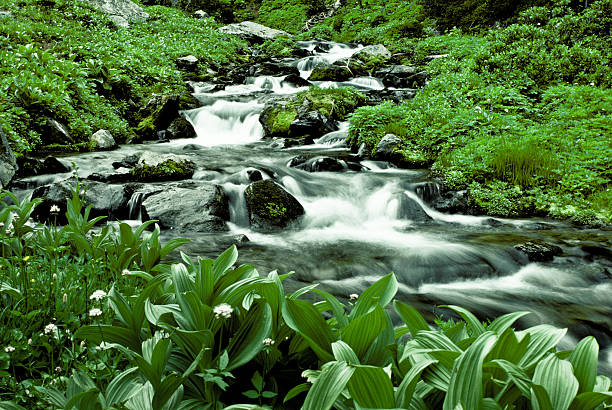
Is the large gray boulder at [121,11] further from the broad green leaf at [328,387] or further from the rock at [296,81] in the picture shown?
the broad green leaf at [328,387]

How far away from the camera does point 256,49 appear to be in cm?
2714

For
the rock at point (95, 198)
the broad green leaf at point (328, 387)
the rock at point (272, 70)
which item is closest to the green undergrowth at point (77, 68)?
the rock at point (272, 70)

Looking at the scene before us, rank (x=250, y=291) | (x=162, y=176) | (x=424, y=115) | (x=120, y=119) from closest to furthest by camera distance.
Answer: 1. (x=250, y=291)
2. (x=162, y=176)
3. (x=424, y=115)
4. (x=120, y=119)

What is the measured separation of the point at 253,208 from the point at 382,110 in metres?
5.73

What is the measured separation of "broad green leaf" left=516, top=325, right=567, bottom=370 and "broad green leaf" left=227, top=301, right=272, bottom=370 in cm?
110

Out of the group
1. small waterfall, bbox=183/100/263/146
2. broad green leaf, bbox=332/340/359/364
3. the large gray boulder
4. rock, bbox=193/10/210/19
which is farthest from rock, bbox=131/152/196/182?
rock, bbox=193/10/210/19

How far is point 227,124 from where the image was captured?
14.3 m

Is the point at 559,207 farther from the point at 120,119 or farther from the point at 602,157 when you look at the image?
the point at 120,119

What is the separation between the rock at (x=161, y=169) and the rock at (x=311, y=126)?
4881 mm

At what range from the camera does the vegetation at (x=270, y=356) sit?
136 centimetres

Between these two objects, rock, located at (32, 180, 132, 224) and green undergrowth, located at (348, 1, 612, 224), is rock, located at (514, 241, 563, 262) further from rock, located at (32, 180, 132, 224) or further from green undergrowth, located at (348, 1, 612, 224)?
rock, located at (32, 180, 132, 224)

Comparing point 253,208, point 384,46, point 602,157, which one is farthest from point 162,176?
point 384,46

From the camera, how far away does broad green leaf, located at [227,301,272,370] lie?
5.63 feet

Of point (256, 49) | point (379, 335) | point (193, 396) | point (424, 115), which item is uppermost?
point (256, 49)
